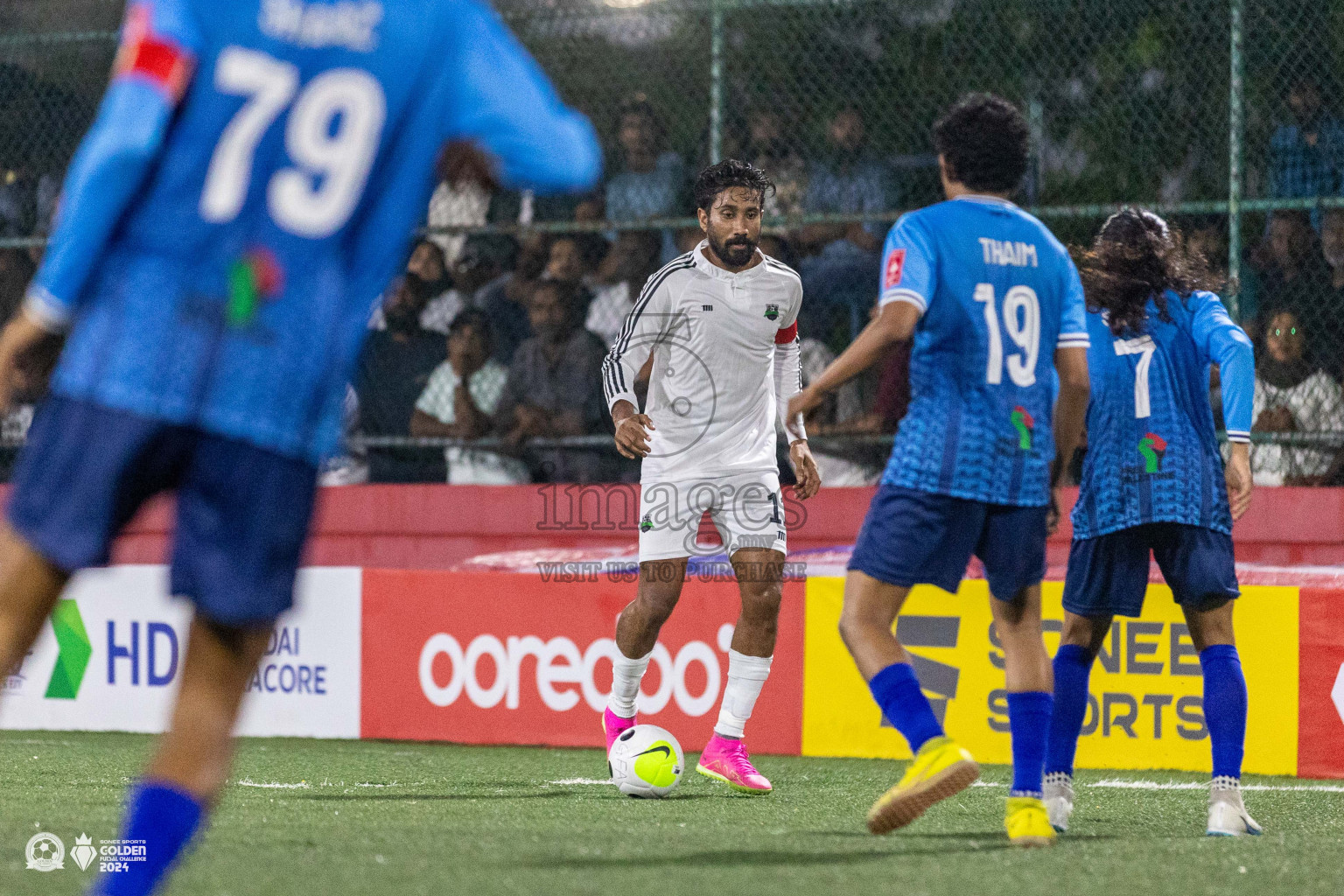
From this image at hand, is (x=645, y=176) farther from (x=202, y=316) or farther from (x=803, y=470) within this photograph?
(x=202, y=316)

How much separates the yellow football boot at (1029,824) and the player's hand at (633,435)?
2192mm

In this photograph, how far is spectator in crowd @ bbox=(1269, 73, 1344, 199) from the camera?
7871 mm

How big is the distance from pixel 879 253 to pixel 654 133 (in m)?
1.49

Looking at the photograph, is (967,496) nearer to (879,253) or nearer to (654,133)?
(879,253)

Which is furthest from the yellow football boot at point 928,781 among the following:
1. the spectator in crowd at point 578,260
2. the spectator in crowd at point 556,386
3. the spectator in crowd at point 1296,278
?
the spectator in crowd at point 578,260

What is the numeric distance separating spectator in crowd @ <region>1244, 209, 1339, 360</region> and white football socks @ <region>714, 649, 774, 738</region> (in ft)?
11.3

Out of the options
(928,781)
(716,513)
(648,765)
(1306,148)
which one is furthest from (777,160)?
(928,781)

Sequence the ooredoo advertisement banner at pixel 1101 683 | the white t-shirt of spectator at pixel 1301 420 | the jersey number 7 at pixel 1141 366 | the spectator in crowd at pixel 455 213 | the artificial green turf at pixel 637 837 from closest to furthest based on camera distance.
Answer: the artificial green turf at pixel 637 837 → the jersey number 7 at pixel 1141 366 → the ooredoo advertisement banner at pixel 1101 683 → the white t-shirt of spectator at pixel 1301 420 → the spectator in crowd at pixel 455 213

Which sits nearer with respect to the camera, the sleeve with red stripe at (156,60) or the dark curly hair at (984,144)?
the sleeve with red stripe at (156,60)

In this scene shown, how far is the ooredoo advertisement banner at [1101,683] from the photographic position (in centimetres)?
659

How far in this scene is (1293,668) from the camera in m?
6.55

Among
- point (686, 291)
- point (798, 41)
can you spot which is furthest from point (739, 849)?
point (798, 41)

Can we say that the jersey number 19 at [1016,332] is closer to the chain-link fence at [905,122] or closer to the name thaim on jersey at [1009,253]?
the name thaim on jersey at [1009,253]

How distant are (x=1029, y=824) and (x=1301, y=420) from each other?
4.33m
